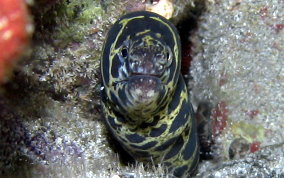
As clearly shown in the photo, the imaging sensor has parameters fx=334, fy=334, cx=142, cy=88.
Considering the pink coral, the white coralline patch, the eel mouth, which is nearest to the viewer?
the pink coral

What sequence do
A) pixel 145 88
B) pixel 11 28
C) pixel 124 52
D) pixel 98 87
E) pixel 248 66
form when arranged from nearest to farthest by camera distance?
pixel 11 28 < pixel 145 88 < pixel 124 52 < pixel 98 87 < pixel 248 66

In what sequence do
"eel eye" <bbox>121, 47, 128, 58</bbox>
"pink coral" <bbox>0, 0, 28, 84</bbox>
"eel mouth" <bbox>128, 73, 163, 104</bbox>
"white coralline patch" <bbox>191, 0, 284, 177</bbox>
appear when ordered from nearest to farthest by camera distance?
"pink coral" <bbox>0, 0, 28, 84</bbox> → "eel mouth" <bbox>128, 73, 163, 104</bbox> → "eel eye" <bbox>121, 47, 128, 58</bbox> → "white coralline patch" <bbox>191, 0, 284, 177</bbox>

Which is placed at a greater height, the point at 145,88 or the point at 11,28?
the point at 11,28

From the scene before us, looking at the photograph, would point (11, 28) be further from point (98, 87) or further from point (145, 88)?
point (98, 87)

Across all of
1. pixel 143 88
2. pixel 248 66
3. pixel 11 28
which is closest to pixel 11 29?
pixel 11 28

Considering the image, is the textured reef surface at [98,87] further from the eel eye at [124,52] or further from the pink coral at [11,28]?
the eel eye at [124,52]

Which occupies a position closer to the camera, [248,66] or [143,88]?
[143,88]

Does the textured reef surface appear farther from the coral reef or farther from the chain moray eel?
the chain moray eel

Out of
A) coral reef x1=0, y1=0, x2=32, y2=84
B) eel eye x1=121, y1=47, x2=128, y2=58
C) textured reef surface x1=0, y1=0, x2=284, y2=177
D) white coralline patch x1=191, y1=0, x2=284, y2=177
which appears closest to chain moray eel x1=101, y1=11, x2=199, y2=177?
eel eye x1=121, y1=47, x2=128, y2=58

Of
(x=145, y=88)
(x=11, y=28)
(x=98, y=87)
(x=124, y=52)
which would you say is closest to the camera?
(x=11, y=28)
